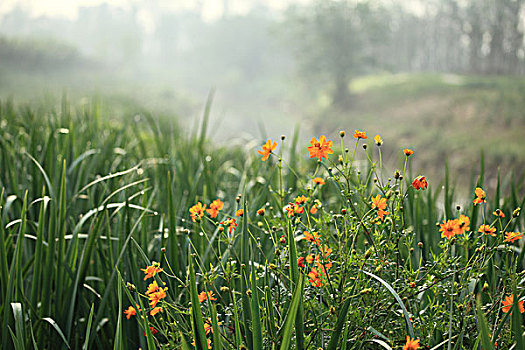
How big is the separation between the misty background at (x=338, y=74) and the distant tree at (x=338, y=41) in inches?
2.2

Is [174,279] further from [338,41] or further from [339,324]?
[338,41]

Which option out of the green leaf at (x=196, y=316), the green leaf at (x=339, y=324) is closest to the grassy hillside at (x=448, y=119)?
the green leaf at (x=339, y=324)

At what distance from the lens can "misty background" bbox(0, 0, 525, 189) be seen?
29.3 feet

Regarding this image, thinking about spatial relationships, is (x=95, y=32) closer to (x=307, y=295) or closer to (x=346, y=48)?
(x=346, y=48)

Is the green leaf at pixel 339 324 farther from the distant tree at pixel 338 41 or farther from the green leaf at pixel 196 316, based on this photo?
the distant tree at pixel 338 41

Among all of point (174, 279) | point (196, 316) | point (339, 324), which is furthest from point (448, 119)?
point (196, 316)

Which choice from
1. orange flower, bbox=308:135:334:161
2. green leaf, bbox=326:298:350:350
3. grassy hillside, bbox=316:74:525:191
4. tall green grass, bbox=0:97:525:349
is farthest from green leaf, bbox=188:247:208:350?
grassy hillside, bbox=316:74:525:191

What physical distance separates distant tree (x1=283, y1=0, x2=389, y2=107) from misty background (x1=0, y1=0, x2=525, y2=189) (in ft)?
0.19

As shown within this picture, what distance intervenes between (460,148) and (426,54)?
15.5 metres

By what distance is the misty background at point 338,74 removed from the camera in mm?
8922

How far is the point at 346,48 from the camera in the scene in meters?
19.2

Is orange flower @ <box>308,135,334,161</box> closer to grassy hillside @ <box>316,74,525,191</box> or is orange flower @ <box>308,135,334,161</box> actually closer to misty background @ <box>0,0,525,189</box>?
misty background @ <box>0,0,525,189</box>

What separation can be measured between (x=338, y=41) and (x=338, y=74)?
1.47 m

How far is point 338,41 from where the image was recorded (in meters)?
19.4
